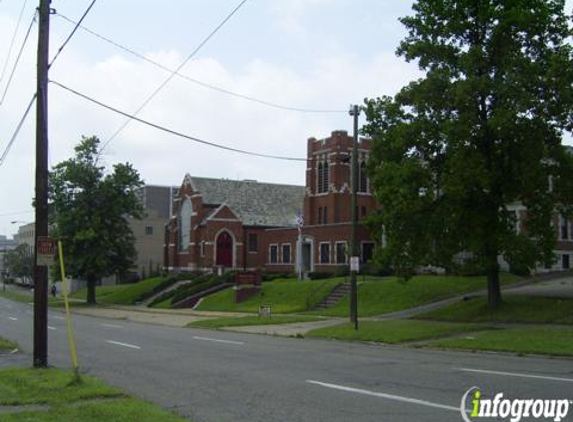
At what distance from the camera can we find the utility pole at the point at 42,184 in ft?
45.2

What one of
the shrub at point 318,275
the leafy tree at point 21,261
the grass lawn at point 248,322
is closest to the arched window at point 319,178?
the shrub at point 318,275

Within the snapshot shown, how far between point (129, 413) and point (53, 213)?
51.8 meters

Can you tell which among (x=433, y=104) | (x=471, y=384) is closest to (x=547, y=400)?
(x=471, y=384)

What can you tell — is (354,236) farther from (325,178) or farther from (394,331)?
(325,178)

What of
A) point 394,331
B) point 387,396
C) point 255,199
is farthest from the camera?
point 255,199

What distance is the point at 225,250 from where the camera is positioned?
6600 centimetres

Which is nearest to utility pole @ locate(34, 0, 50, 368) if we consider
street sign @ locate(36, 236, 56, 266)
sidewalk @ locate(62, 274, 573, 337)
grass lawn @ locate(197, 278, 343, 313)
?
street sign @ locate(36, 236, 56, 266)

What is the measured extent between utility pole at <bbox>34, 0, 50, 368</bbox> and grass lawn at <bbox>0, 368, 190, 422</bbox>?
37.1 inches

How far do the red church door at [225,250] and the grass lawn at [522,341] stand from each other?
45.6m

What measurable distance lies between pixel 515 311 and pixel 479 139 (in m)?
6.39

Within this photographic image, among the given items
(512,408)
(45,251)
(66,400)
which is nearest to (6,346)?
(45,251)

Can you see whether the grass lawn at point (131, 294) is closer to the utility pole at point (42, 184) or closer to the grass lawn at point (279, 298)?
the grass lawn at point (279, 298)

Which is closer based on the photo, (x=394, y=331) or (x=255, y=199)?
(x=394, y=331)

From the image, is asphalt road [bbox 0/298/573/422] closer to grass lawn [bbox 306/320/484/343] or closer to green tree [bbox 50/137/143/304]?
grass lawn [bbox 306/320/484/343]
